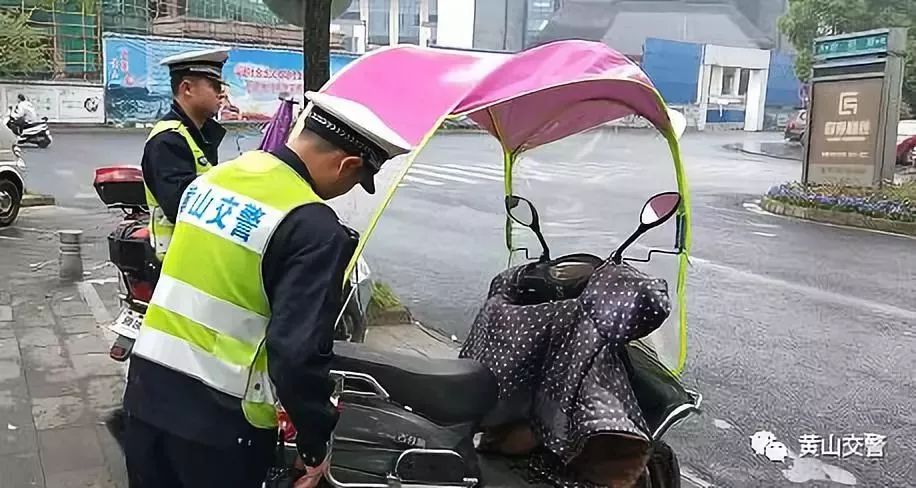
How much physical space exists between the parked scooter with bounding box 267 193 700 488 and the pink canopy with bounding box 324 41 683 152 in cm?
50

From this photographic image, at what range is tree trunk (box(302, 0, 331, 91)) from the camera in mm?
6480

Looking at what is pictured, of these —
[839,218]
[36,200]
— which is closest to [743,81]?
[839,218]

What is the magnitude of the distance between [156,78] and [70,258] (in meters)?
24.5

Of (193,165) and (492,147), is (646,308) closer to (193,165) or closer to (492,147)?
(492,147)

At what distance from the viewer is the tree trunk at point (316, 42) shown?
6.48 m

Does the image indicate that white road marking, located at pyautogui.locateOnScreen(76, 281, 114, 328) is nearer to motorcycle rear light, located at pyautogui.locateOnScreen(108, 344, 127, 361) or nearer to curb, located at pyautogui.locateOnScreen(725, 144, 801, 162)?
motorcycle rear light, located at pyautogui.locateOnScreen(108, 344, 127, 361)

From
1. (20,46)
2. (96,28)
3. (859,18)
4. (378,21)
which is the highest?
(378,21)

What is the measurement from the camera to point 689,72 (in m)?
40.3

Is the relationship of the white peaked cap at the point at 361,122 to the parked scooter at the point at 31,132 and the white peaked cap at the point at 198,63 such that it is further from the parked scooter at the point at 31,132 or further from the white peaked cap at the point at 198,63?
the parked scooter at the point at 31,132

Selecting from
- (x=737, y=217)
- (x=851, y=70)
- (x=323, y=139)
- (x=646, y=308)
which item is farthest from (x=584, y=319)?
(x=851, y=70)

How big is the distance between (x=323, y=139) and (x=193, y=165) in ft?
6.65

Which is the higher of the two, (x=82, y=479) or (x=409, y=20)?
(x=409, y=20)

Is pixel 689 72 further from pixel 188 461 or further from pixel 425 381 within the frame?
pixel 188 461

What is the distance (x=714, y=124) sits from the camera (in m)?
42.8
